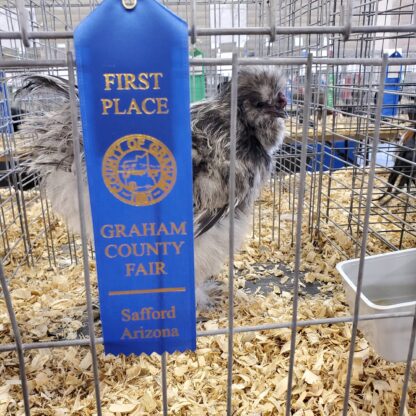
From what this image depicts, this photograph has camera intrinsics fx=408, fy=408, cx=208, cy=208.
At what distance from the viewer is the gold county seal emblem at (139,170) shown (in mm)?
746

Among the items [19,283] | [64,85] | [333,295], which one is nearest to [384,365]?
[333,295]

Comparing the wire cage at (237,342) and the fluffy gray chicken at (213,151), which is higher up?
the fluffy gray chicken at (213,151)

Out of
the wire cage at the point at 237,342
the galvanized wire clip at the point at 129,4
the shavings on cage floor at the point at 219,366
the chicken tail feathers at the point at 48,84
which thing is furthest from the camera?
the chicken tail feathers at the point at 48,84

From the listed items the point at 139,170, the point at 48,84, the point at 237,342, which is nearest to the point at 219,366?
the point at 237,342

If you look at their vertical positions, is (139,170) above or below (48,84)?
below

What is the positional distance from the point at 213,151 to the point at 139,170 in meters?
0.82

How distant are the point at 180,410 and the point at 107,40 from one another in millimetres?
1129

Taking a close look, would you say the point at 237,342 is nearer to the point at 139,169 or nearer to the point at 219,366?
the point at 219,366

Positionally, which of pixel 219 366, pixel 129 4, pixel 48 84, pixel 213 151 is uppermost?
pixel 129 4

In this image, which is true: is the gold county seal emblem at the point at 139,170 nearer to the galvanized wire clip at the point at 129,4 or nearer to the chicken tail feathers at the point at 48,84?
the galvanized wire clip at the point at 129,4

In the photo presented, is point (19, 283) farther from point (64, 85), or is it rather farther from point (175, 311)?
point (175, 311)

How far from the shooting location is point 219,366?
1518mm

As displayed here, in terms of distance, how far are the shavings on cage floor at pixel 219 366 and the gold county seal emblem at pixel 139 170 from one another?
2.81 ft

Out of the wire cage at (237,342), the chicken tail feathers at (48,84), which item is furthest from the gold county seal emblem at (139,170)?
the chicken tail feathers at (48,84)
